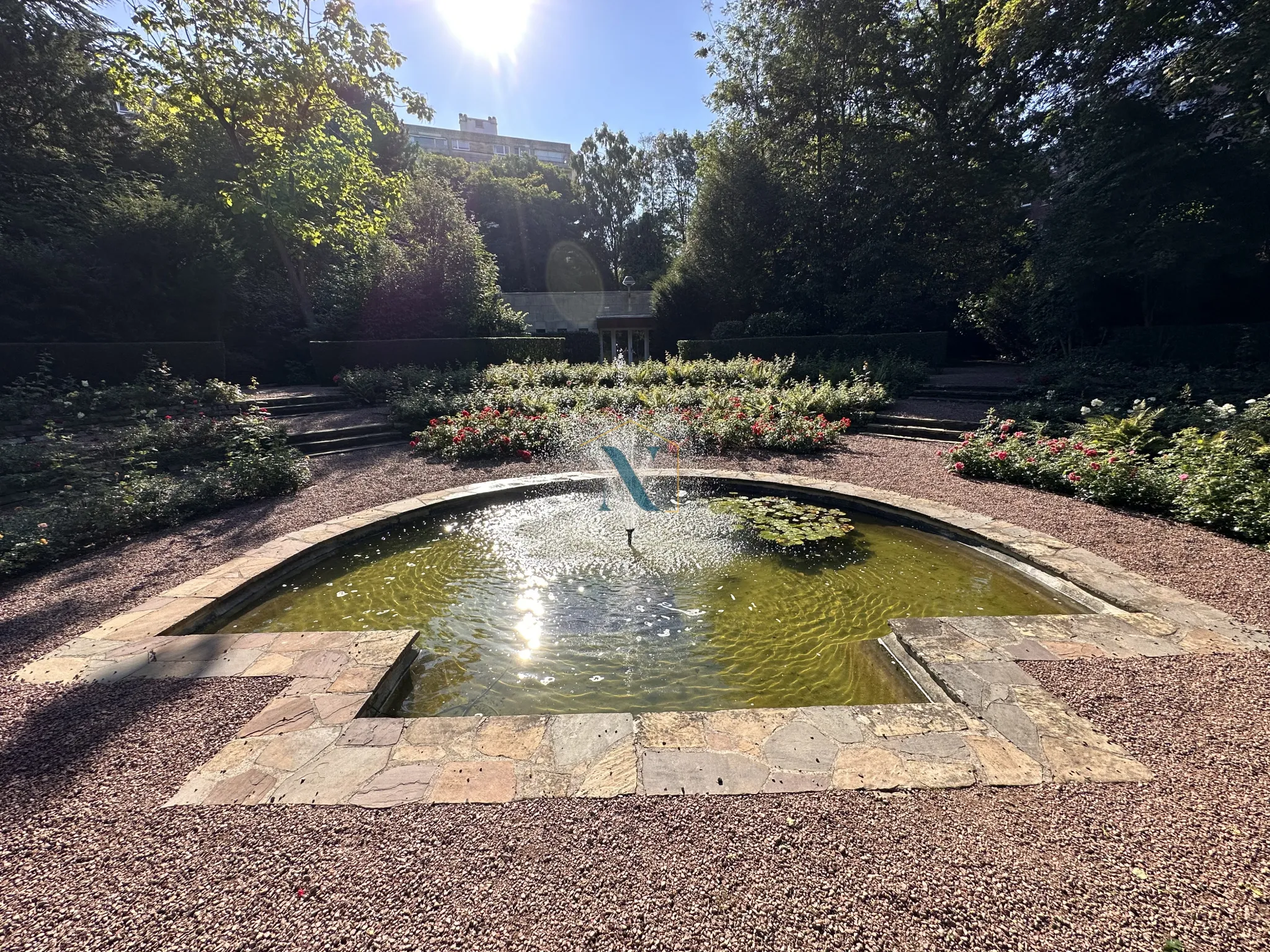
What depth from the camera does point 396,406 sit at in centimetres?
1064

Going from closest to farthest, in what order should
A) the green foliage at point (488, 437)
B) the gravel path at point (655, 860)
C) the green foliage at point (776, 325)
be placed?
1. the gravel path at point (655, 860)
2. the green foliage at point (488, 437)
3. the green foliage at point (776, 325)

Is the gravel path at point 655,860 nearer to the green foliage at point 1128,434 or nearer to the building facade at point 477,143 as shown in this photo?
the green foliage at point 1128,434

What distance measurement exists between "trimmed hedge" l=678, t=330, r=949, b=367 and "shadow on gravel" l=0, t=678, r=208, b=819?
14.5m

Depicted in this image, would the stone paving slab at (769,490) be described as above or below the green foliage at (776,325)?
below

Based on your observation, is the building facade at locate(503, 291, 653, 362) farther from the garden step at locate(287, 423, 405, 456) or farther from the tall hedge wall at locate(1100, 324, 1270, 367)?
the tall hedge wall at locate(1100, 324, 1270, 367)

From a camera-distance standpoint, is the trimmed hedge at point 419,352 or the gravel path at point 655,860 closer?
the gravel path at point 655,860

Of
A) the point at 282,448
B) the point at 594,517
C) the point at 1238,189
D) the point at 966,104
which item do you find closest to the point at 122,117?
the point at 282,448

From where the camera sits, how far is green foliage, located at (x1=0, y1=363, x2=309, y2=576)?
514 centimetres

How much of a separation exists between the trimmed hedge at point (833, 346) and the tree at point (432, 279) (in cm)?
712

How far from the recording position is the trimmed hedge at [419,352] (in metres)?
15.0

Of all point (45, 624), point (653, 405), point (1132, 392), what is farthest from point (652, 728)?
point (1132, 392)

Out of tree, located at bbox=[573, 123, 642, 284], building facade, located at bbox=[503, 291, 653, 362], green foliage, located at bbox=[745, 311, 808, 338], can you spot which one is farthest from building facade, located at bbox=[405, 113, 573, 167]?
green foliage, located at bbox=[745, 311, 808, 338]

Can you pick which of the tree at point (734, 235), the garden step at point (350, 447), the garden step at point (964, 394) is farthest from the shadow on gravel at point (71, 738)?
the tree at point (734, 235)

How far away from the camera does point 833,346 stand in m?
16.1
